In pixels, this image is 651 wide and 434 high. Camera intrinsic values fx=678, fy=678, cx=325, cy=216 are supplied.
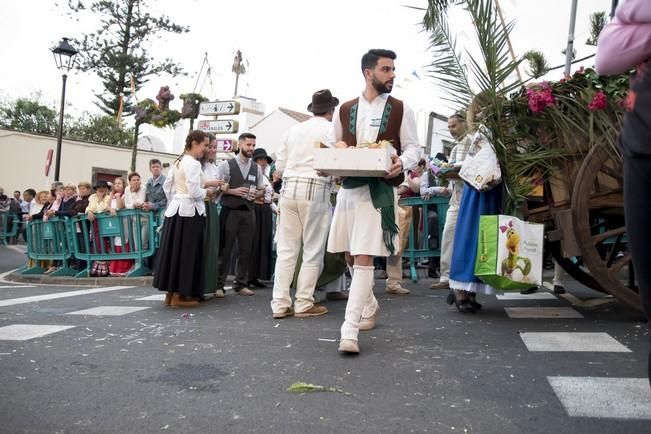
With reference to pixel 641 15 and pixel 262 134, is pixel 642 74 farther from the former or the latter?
pixel 262 134

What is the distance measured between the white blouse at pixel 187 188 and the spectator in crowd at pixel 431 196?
3.86m

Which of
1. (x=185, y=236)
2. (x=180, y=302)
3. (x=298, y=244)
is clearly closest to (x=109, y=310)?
(x=180, y=302)

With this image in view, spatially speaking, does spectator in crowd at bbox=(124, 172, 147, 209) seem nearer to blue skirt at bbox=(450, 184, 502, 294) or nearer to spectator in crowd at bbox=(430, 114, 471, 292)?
spectator in crowd at bbox=(430, 114, 471, 292)

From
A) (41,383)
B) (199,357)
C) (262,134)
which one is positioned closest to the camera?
(41,383)

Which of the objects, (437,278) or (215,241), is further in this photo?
(437,278)

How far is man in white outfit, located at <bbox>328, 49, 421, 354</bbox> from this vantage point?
14.7ft

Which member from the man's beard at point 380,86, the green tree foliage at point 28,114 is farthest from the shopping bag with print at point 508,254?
the green tree foliage at point 28,114

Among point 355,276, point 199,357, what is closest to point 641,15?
point 355,276

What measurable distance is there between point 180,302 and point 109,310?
76cm

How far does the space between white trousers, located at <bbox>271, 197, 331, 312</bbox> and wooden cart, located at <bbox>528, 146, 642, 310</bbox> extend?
1.93 meters

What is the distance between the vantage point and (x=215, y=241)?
25.6 ft

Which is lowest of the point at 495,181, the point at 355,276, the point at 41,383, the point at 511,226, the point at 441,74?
the point at 41,383

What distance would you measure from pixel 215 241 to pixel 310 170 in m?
2.13

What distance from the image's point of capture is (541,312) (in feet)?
18.8
